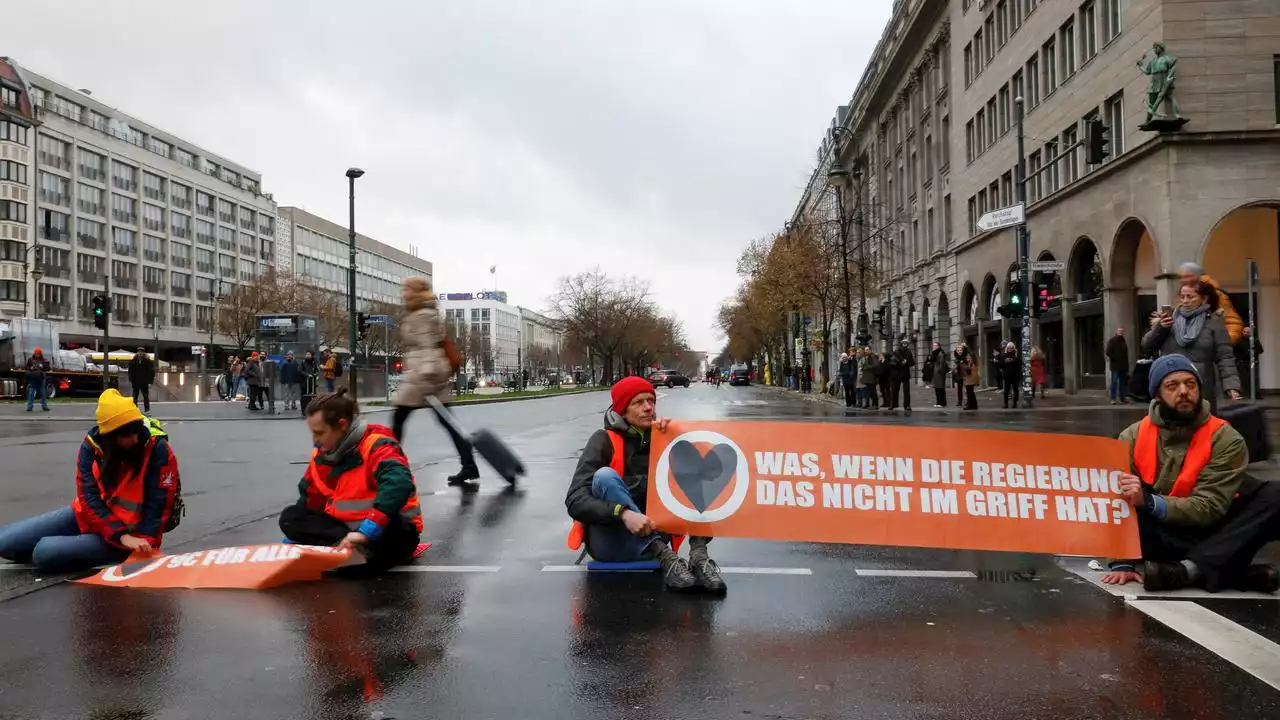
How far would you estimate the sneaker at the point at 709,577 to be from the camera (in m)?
5.21

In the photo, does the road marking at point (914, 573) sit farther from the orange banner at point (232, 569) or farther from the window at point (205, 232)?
the window at point (205, 232)

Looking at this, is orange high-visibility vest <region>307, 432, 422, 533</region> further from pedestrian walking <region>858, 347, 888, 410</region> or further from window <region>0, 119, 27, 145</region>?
window <region>0, 119, 27, 145</region>

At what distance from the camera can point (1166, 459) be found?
5398 mm

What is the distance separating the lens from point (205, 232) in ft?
316

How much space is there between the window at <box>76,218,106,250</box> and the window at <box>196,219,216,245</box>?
14164mm

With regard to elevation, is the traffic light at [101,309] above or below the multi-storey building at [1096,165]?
below

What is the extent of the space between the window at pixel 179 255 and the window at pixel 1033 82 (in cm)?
7747

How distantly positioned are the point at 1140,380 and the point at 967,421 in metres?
12.0

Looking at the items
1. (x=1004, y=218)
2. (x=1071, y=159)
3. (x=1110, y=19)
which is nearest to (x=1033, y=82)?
(x=1071, y=159)

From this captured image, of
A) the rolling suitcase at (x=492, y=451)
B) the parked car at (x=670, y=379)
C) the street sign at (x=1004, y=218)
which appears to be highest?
the street sign at (x=1004, y=218)

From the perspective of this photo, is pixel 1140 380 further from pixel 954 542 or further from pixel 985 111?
pixel 985 111

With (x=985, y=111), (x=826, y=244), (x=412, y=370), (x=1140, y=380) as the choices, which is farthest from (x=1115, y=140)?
(x=412, y=370)

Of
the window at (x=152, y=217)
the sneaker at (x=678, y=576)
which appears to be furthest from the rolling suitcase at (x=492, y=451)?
the window at (x=152, y=217)

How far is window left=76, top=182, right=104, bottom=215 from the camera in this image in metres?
78.2
